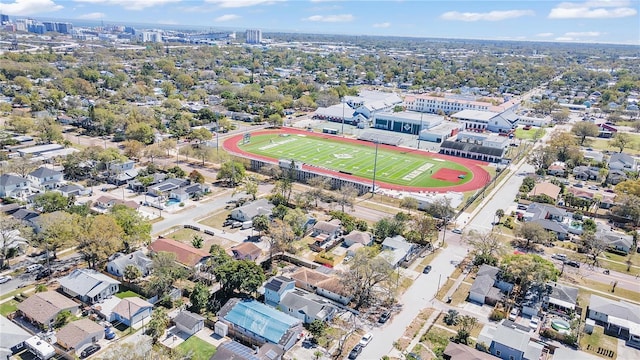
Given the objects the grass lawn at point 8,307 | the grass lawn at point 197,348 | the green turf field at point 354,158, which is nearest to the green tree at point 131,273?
the grass lawn at point 8,307

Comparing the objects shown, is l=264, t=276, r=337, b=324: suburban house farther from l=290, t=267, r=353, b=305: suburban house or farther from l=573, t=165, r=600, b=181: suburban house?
l=573, t=165, r=600, b=181: suburban house

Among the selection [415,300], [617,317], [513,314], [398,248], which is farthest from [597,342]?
[398,248]

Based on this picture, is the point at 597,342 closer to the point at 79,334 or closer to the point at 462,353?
the point at 462,353

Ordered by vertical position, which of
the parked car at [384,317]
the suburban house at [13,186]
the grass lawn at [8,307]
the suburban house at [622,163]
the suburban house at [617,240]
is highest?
the suburban house at [622,163]

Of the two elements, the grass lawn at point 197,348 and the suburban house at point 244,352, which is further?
the grass lawn at point 197,348

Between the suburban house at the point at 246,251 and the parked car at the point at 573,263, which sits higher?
the suburban house at the point at 246,251

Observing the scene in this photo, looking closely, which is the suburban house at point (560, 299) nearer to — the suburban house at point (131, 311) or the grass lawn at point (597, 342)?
the grass lawn at point (597, 342)

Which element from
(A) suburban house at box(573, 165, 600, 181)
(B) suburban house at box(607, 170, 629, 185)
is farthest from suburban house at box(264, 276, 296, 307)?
(B) suburban house at box(607, 170, 629, 185)
